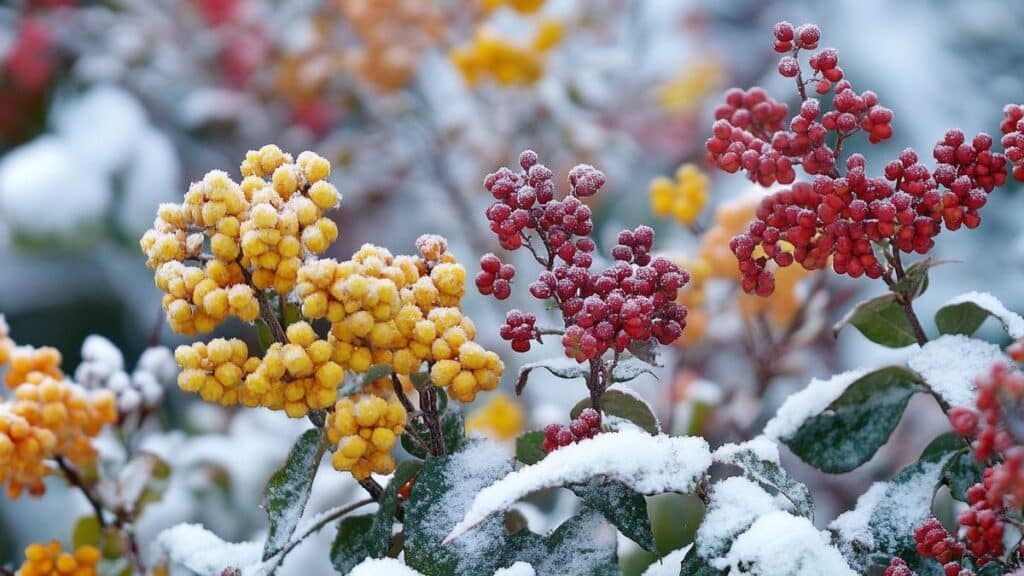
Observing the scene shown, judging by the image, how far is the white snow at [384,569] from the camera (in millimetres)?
461

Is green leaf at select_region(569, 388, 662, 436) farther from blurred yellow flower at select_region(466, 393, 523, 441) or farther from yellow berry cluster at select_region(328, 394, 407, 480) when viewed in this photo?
blurred yellow flower at select_region(466, 393, 523, 441)

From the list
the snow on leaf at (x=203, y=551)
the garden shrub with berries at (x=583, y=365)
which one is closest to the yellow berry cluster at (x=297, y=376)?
the garden shrub with berries at (x=583, y=365)

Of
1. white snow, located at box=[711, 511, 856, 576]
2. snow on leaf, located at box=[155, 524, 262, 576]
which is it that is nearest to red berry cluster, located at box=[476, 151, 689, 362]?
white snow, located at box=[711, 511, 856, 576]

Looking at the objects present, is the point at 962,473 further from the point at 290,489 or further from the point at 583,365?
the point at 290,489

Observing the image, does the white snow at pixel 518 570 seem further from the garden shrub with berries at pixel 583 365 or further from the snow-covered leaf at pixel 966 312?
the snow-covered leaf at pixel 966 312

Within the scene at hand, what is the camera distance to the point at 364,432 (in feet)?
1.57

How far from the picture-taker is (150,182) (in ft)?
4.47

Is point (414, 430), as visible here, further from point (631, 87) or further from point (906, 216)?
point (631, 87)

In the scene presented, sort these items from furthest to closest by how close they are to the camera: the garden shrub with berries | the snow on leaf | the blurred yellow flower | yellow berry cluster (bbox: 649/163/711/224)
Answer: the blurred yellow flower, yellow berry cluster (bbox: 649/163/711/224), the snow on leaf, the garden shrub with berries

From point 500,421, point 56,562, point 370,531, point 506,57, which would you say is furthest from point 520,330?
point 506,57

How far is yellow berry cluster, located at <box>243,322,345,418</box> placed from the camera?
46 cm

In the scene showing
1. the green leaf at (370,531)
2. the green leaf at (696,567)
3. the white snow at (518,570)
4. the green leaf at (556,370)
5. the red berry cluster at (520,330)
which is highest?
the red berry cluster at (520,330)

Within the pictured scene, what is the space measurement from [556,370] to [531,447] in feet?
0.20

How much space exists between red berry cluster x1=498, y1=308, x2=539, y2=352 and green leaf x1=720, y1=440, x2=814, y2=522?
0.12 metres
